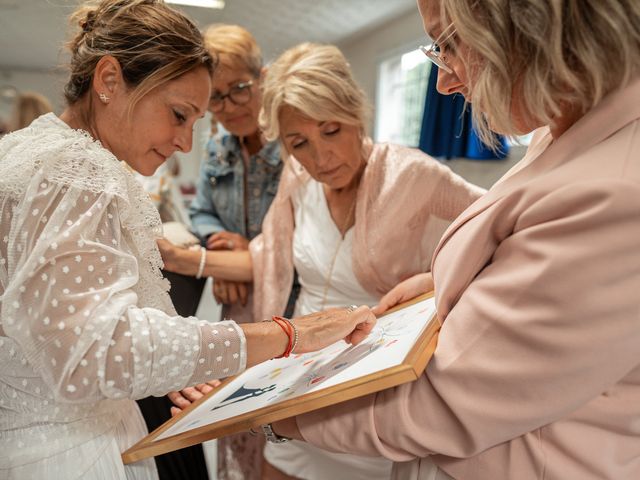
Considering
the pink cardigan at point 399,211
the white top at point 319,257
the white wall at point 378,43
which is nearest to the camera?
the pink cardigan at point 399,211

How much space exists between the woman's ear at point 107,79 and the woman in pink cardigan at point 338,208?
2.19 ft

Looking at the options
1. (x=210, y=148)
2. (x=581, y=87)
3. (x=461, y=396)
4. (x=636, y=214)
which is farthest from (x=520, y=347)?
(x=210, y=148)

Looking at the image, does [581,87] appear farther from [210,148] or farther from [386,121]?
[386,121]

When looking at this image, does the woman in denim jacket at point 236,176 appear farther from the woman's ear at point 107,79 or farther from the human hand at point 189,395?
the woman's ear at point 107,79

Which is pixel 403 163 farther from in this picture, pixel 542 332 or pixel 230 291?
pixel 542 332

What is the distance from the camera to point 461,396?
2.39ft

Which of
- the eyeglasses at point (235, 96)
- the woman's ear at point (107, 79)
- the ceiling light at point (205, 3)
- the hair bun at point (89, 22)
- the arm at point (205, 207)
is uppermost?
the hair bun at point (89, 22)

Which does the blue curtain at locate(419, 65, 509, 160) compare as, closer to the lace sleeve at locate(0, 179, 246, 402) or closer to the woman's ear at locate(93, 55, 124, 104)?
the woman's ear at locate(93, 55, 124, 104)

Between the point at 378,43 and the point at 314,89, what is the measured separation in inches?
218

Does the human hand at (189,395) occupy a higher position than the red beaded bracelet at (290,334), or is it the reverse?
the red beaded bracelet at (290,334)

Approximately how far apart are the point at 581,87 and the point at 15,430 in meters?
1.05

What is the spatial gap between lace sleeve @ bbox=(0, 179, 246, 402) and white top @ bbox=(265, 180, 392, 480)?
880mm

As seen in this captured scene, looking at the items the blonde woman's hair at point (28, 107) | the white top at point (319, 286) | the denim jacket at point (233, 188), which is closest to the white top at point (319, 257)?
the white top at point (319, 286)

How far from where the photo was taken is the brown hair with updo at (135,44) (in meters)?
0.95
